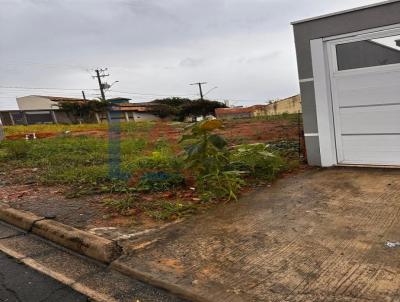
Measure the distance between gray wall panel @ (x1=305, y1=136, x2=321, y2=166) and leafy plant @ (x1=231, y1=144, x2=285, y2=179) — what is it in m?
0.59

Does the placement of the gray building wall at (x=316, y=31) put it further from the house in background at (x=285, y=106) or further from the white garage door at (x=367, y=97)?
the house in background at (x=285, y=106)

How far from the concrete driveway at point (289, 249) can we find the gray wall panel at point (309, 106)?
171 cm

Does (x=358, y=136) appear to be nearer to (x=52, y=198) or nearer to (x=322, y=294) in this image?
(x=322, y=294)

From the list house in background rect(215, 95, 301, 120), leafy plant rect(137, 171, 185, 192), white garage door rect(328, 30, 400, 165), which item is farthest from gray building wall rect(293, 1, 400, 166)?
house in background rect(215, 95, 301, 120)

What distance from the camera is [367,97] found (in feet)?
18.8

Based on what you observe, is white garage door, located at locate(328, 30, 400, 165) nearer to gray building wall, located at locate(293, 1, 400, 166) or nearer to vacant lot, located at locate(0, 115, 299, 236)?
gray building wall, located at locate(293, 1, 400, 166)

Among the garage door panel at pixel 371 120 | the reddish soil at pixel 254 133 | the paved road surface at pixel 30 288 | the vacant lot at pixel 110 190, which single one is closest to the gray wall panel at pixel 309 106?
the garage door panel at pixel 371 120

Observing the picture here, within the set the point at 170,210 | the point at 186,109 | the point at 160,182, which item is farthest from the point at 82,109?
the point at 170,210

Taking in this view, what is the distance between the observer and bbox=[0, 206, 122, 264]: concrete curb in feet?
11.3

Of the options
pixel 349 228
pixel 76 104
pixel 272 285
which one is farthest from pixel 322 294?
pixel 76 104

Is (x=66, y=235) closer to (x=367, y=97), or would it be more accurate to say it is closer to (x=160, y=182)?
(x=160, y=182)

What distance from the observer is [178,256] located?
3.26 meters

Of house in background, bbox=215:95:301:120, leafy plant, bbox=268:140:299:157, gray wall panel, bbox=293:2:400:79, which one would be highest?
gray wall panel, bbox=293:2:400:79

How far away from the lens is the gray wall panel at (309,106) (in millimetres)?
6219
